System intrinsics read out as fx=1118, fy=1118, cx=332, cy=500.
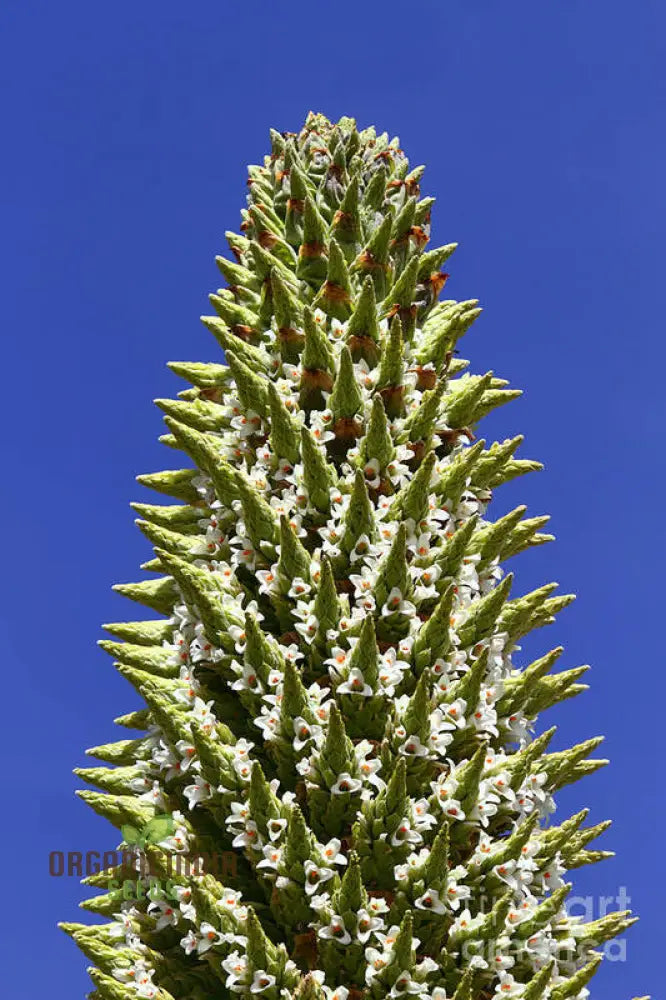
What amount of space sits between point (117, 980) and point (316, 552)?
2882mm

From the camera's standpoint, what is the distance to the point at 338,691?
6.78 metres

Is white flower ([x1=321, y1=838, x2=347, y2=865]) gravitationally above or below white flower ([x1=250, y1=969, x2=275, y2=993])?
above

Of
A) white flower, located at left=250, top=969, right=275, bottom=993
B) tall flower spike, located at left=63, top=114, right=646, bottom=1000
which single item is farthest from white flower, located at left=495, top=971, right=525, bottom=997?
white flower, located at left=250, top=969, right=275, bottom=993

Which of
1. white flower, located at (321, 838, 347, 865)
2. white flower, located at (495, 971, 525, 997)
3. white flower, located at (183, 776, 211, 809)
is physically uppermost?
white flower, located at (183, 776, 211, 809)

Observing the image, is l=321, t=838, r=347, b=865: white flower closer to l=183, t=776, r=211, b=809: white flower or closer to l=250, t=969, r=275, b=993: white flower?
l=250, t=969, r=275, b=993: white flower

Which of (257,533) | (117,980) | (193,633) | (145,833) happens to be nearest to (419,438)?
(257,533)

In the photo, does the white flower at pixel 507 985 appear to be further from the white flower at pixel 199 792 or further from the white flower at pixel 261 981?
the white flower at pixel 199 792

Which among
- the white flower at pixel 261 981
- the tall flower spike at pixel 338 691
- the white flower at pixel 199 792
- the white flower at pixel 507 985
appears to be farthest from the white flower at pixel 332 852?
the white flower at pixel 507 985

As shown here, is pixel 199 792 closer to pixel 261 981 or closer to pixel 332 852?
pixel 332 852

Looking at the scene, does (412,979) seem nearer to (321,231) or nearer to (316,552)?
(316,552)

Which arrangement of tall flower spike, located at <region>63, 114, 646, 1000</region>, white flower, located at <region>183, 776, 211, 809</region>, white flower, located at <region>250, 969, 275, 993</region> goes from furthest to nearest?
white flower, located at <region>183, 776, 211, 809</region> → tall flower spike, located at <region>63, 114, 646, 1000</region> → white flower, located at <region>250, 969, 275, 993</region>

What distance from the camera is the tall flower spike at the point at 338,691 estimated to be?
6.30 m

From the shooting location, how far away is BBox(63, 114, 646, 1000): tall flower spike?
6.30 metres

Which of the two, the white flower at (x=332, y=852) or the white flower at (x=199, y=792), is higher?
the white flower at (x=199, y=792)
